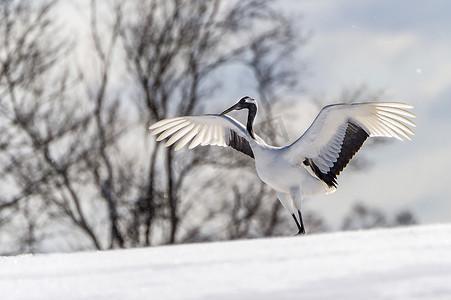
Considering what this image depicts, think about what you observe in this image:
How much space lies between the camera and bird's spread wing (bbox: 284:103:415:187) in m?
5.11

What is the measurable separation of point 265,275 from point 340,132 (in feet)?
12.6

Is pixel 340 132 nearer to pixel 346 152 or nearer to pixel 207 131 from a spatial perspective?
pixel 346 152

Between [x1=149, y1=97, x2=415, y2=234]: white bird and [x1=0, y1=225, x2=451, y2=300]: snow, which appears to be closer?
[x1=0, y1=225, x2=451, y2=300]: snow

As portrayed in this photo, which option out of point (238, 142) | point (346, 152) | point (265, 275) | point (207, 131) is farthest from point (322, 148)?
point (265, 275)

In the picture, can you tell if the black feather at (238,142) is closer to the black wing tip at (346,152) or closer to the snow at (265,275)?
the black wing tip at (346,152)

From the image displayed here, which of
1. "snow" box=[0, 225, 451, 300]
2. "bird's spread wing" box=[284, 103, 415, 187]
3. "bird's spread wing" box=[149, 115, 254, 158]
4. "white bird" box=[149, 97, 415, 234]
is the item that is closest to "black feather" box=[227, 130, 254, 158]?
"bird's spread wing" box=[149, 115, 254, 158]

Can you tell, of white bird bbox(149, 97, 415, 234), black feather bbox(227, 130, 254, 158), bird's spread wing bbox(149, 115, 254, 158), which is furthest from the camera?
black feather bbox(227, 130, 254, 158)

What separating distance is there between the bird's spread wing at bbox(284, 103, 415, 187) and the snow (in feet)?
9.14

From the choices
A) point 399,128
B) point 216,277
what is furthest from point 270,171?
point 216,277

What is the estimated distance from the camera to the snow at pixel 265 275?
133 centimetres

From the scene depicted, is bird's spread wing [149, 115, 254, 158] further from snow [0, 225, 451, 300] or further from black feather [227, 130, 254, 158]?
snow [0, 225, 451, 300]

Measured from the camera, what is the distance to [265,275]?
1.62 m

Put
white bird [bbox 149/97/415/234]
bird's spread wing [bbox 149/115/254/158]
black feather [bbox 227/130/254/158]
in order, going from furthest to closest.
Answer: black feather [bbox 227/130/254/158]
bird's spread wing [bbox 149/115/254/158]
white bird [bbox 149/97/415/234]

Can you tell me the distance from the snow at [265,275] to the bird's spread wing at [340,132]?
2.79 meters
